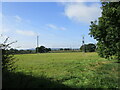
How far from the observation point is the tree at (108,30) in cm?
940

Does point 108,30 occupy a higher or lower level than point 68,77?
higher

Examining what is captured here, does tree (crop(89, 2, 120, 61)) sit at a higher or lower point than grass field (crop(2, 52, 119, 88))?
higher

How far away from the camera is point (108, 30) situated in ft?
33.2

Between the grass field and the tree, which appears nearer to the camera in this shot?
the grass field

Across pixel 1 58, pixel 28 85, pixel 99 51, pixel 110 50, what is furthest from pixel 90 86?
pixel 99 51

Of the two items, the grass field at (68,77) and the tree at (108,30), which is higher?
the tree at (108,30)

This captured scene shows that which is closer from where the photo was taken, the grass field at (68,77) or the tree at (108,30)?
the grass field at (68,77)

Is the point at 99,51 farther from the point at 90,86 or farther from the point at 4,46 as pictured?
the point at 4,46

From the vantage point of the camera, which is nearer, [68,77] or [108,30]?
[68,77]

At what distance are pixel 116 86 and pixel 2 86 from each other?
4126 millimetres

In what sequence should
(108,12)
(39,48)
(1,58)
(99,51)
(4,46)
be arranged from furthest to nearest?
(39,48) → (99,51) → (108,12) → (4,46) → (1,58)

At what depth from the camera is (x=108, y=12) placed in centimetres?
941

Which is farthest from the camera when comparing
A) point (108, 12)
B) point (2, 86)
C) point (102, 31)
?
point (102, 31)

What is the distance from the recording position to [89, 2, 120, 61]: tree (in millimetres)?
9398
